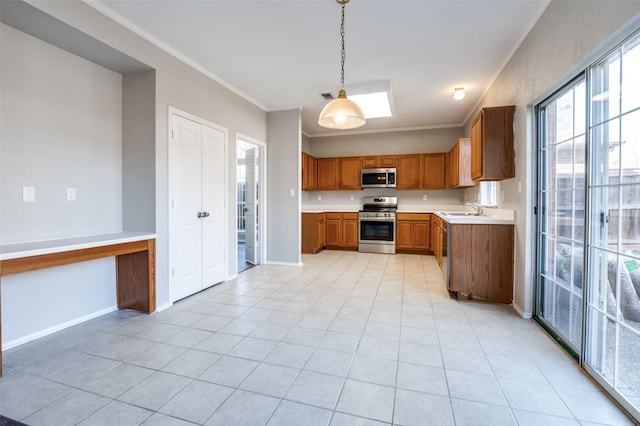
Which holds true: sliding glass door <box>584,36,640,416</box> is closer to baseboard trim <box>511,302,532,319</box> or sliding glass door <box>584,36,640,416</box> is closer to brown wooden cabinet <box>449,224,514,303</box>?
baseboard trim <box>511,302,532,319</box>

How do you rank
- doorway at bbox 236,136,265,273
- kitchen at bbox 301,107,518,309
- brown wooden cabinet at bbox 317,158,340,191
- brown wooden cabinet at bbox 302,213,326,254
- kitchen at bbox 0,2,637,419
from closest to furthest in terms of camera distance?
kitchen at bbox 0,2,637,419
doorway at bbox 236,136,265,273
kitchen at bbox 301,107,518,309
brown wooden cabinet at bbox 302,213,326,254
brown wooden cabinet at bbox 317,158,340,191

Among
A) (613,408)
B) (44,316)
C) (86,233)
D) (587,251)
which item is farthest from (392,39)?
(44,316)

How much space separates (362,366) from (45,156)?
9.91ft

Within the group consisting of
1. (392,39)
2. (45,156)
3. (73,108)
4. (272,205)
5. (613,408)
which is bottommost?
(613,408)

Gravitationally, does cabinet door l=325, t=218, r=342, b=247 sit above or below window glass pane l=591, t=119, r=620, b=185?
below

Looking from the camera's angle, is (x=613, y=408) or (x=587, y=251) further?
(x=587, y=251)

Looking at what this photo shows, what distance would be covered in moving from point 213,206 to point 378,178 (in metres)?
3.73

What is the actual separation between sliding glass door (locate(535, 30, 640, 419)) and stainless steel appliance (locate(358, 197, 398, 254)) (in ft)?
11.8

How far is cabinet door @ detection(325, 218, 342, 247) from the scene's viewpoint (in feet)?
21.5

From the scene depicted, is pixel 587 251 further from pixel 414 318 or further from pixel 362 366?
pixel 362 366

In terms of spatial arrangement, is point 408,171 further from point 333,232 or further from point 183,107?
point 183,107

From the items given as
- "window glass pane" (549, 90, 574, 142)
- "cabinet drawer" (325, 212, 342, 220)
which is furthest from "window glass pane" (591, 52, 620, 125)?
"cabinet drawer" (325, 212, 342, 220)

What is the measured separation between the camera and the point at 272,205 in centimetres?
502

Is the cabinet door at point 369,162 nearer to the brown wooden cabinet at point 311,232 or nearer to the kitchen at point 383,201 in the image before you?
the kitchen at point 383,201
